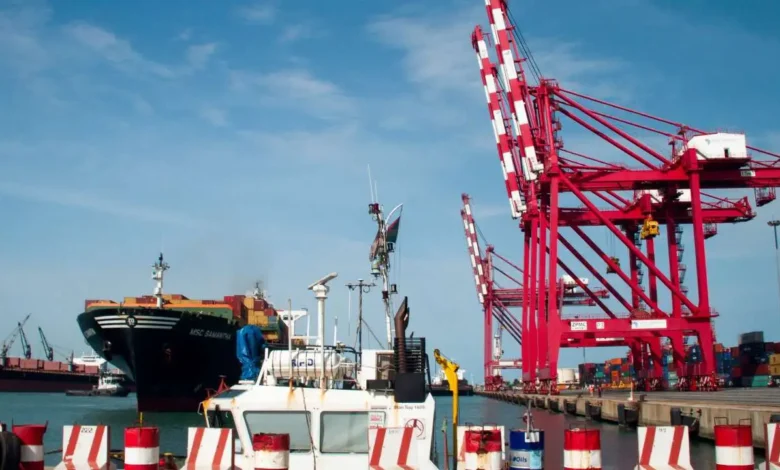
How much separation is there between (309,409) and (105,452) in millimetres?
2424

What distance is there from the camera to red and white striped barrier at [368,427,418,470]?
907 centimetres

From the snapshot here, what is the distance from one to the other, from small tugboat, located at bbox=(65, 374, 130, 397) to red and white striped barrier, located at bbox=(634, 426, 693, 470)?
4548 inches

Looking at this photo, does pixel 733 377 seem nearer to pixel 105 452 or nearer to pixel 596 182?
pixel 596 182

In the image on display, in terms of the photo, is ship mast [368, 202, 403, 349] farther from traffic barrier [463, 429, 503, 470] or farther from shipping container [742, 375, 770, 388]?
shipping container [742, 375, 770, 388]

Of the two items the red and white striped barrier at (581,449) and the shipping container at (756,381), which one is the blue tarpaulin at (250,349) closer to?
the red and white striped barrier at (581,449)

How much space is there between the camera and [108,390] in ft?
379

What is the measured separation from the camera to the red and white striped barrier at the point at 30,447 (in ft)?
30.9

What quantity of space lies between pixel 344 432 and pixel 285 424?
73 cm

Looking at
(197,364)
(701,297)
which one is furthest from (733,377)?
(197,364)

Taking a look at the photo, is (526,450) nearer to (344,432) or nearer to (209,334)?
(344,432)

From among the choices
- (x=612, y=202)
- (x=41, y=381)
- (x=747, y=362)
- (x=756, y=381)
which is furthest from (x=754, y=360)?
(x=41, y=381)

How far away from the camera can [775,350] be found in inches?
3302

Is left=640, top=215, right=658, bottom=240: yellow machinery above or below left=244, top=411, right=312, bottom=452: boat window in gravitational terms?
above

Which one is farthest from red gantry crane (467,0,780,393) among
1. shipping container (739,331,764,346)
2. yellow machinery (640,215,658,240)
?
shipping container (739,331,764,346)
